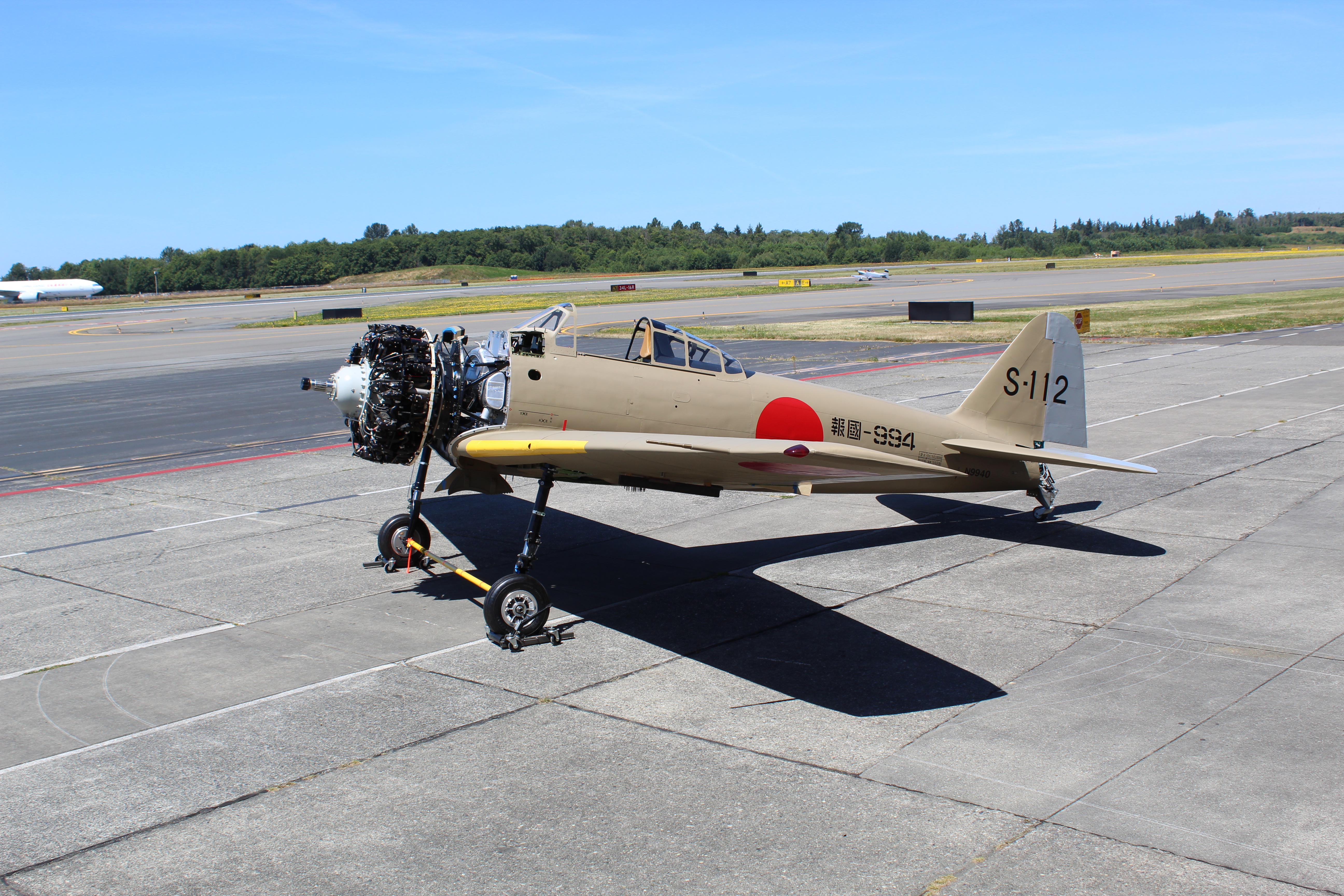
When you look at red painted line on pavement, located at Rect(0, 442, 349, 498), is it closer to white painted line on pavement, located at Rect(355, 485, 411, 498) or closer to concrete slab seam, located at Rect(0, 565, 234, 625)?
white painted line on pavement, located at Rect(355, 485, 411, 498)

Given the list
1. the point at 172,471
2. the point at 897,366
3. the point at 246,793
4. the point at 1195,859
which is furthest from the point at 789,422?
the point at 897,366

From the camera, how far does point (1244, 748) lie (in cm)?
609

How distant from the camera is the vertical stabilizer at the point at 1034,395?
11109 millimetres

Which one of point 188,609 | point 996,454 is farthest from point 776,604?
point 188,609

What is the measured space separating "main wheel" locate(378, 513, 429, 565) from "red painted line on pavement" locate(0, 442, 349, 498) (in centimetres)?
767

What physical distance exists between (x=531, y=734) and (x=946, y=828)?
8.82ft

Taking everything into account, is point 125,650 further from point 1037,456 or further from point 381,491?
point 1037,456

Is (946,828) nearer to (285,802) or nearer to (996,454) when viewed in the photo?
(285,802)

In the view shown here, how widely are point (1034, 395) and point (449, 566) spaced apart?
652 centimetres

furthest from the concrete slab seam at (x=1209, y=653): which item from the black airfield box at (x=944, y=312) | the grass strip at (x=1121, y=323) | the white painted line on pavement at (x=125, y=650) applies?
the black airfield box at (x=944, y=312)

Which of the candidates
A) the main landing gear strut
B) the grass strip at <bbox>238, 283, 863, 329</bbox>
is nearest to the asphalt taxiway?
the main landing gear strut

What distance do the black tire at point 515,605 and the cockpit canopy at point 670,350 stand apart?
93.0 inches

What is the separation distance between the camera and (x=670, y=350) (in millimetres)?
9531

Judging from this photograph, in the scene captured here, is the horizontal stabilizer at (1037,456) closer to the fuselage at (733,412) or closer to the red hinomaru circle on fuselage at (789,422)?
the fuselage at (733,412)
